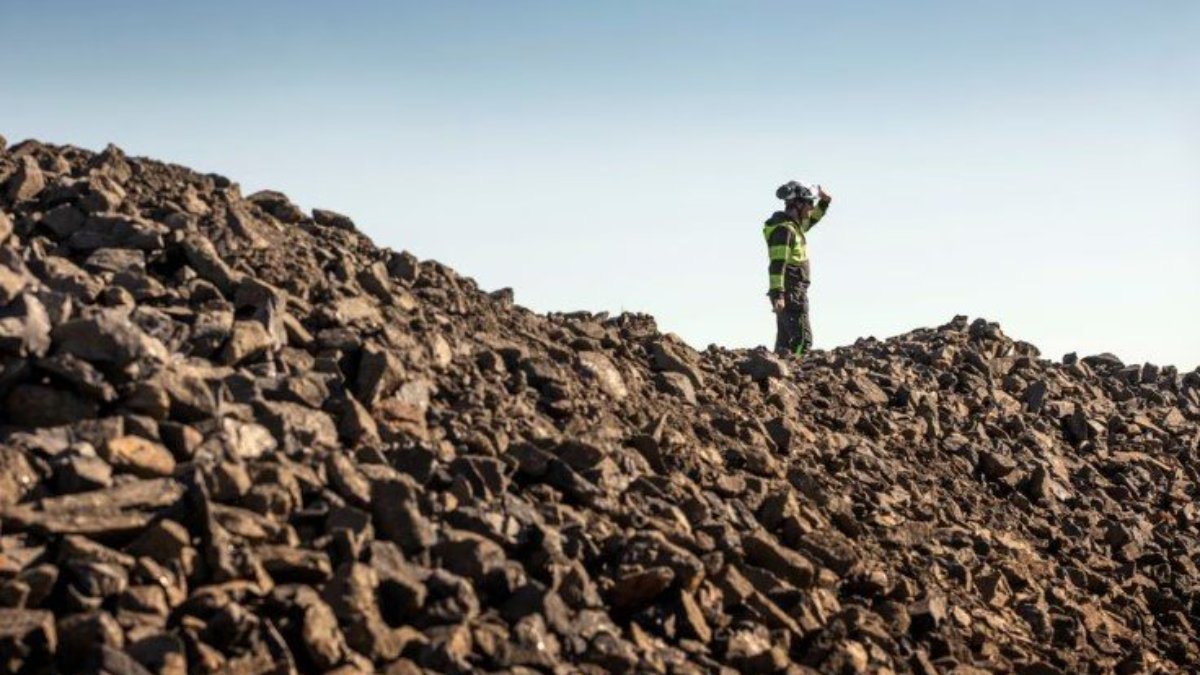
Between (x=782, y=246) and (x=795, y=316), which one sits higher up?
(x=782, y=246)

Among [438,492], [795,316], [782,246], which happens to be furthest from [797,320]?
[438,492]

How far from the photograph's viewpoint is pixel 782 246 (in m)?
18.1

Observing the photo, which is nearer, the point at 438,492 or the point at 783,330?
the point at 438,492

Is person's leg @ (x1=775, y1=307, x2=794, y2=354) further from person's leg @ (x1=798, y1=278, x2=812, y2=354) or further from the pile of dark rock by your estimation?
the pile of dark rock

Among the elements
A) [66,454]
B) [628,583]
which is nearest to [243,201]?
[66,454]

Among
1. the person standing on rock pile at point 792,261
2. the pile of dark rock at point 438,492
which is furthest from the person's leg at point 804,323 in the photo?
the pile of dark rock at point 438,492

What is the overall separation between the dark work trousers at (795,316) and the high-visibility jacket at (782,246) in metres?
0.13

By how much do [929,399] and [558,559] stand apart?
842cm

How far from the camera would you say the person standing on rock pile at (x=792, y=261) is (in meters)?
18.1

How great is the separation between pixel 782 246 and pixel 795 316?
41.2 inches

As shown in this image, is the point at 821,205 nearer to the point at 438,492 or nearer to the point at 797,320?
the point at 797,320

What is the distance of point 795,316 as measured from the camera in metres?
18.6

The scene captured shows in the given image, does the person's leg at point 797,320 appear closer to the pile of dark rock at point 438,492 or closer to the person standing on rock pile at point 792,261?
the person standing on rock pile at point 792,261

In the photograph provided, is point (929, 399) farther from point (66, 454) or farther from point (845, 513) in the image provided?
point (66, 454)
